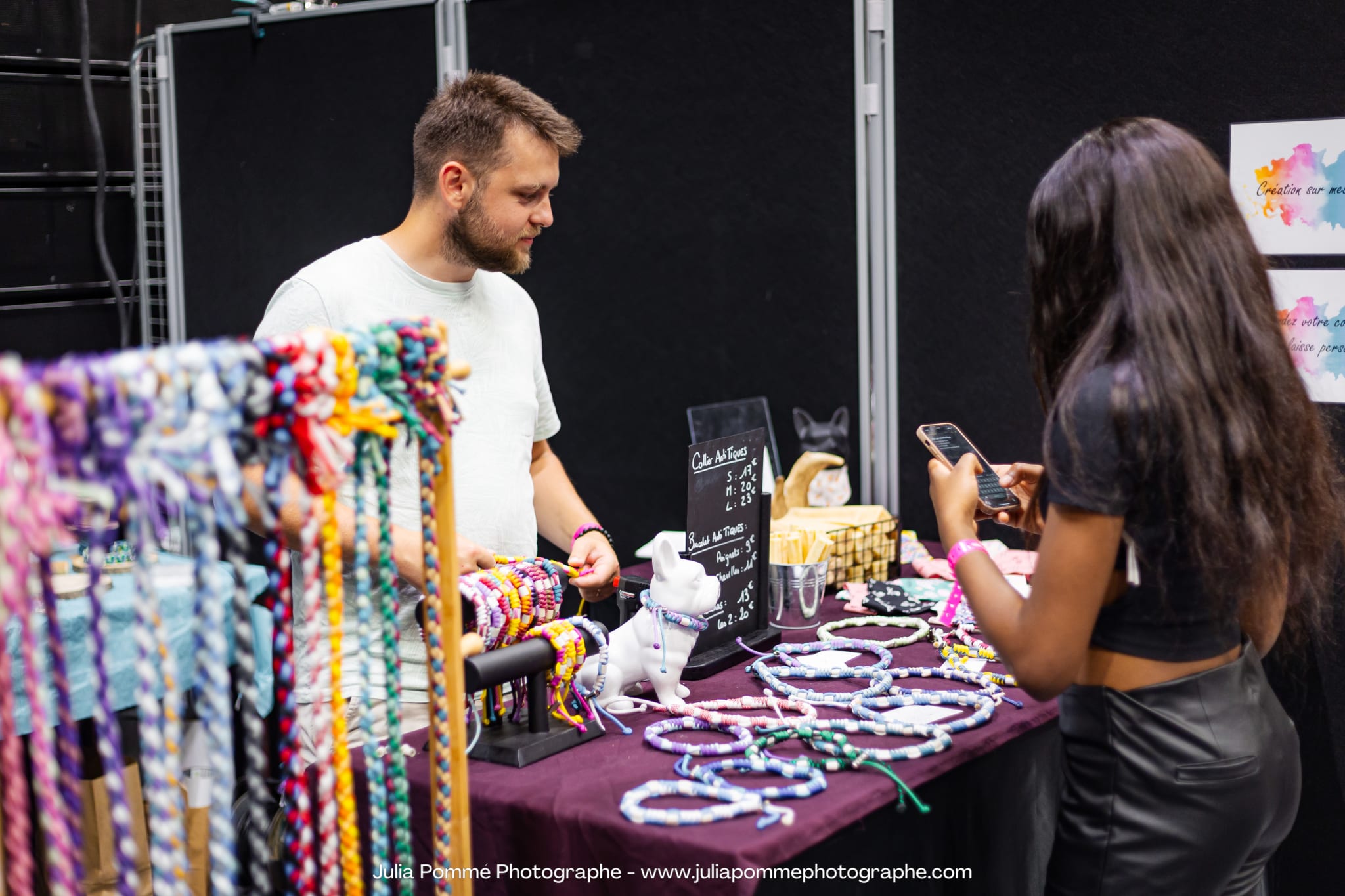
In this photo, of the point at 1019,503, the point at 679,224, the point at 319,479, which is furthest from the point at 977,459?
the point at 679,224

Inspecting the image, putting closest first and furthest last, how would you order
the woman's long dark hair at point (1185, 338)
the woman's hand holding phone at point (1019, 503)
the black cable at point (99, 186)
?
the woman's long dark hair at point (1185, 338)
the woman's hand holding phone at point (1019, 503)
the black cable at point (99, 186)

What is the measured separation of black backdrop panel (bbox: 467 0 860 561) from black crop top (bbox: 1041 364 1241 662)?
57.2 inches

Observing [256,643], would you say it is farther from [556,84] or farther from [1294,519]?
[1294,519]

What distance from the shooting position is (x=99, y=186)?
4.03 metres

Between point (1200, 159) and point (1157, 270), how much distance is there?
15 cm

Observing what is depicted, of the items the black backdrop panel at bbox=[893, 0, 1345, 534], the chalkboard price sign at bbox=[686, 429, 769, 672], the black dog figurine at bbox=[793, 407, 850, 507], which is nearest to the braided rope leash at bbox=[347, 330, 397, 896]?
the chalkboard price sign at bbox=[686, 429, 769, 672]

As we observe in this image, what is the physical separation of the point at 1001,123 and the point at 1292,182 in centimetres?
58

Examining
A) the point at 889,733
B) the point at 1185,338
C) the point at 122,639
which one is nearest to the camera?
the point at 1185,338

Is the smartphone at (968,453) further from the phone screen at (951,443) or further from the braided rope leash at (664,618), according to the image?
the braided rope leash at (664,618)

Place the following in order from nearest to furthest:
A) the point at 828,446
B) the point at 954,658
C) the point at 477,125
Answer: the point at 954,658, the point at 477,125, the point at 828,446

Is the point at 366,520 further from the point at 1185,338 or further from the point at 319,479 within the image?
the point at 1185,338

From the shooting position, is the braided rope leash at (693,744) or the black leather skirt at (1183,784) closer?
the black leather skirt at (1183,784)

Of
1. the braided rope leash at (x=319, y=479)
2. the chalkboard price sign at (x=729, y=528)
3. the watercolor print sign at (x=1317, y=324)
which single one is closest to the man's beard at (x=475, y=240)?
the chalkboard price sign at (x=729, y=528)

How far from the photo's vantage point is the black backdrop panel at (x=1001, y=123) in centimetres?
237
